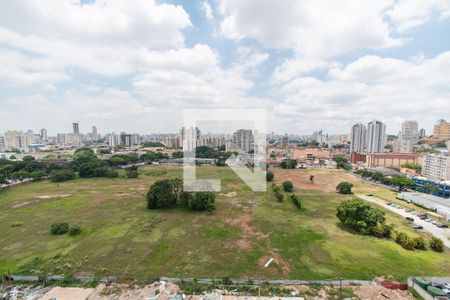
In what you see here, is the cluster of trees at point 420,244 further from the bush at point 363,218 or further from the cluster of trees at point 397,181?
the cluster of trees at point 397,181

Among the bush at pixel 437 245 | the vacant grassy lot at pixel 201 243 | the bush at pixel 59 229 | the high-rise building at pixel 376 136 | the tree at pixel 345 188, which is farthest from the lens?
the high-rise building at pixel 376 136

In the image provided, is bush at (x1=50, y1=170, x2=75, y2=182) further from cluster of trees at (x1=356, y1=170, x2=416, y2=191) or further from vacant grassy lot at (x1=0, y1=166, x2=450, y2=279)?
cluster of trees at (x1=356, y1=170, x2=416, y2=191)

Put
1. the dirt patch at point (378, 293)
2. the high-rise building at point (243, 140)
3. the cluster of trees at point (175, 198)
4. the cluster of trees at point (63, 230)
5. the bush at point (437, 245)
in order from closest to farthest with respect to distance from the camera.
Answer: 1. the dirt patch at point (378, 293)
2. the bush at point (437, 245)
3. the cluster of trees at point (63, 230)
4. the cluster of trees at point (175, 198)
5. the high-rise building at point (243, 140)

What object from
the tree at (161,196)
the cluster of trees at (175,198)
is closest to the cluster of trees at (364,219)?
the cluster of trees at (175,198)

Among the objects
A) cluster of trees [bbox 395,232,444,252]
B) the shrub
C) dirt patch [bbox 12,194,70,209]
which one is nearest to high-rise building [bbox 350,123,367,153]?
cluster of trees [bbox 395,232,444,252]

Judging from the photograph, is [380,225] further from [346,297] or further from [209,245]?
[209,245]
